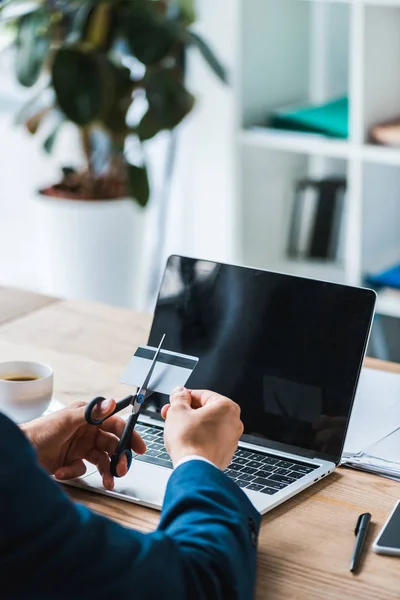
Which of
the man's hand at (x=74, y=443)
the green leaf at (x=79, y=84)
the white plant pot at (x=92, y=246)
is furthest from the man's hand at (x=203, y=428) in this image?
the white plant pot at (x=92, y=246)

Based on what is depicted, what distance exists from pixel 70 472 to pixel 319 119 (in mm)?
2029

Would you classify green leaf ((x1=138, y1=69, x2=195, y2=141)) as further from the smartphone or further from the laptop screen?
the smartphone

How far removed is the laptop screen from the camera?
1.28 meters

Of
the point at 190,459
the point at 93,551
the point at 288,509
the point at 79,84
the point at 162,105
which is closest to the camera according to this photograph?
the point at 93,551

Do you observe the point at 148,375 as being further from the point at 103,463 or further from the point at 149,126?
the point at 149,126

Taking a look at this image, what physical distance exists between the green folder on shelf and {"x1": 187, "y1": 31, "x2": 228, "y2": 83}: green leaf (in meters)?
0.28

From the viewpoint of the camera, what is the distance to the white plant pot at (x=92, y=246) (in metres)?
3.20

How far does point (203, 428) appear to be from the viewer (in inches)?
44.0

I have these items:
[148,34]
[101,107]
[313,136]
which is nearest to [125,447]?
[101,107]

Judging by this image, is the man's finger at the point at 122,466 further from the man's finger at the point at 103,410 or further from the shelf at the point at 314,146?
the shelf at the point at 314,146

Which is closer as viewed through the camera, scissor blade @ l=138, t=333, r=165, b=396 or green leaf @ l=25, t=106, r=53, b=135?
scissor blade @ l=138, t=333, r=165, b=396

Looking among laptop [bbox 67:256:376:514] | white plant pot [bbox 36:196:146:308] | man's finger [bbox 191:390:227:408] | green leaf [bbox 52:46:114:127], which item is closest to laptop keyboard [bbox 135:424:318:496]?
laptop [bbox 67:256:376:514]

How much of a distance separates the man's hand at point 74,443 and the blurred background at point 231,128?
5.45ft

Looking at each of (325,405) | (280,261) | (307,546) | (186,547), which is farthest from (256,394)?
(280,261)
